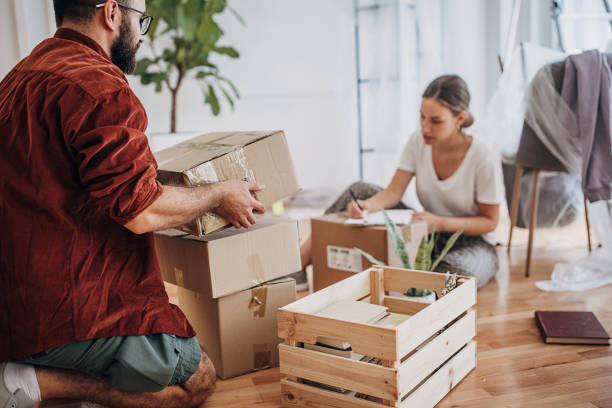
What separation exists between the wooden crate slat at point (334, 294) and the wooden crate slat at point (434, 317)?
0.27 meters

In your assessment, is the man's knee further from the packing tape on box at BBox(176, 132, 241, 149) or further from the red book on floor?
the red book on floor

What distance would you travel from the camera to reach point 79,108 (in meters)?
1.14

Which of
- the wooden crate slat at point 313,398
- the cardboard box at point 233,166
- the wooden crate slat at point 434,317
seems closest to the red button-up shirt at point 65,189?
the cardboard box at point 233,166

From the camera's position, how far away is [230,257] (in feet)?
5.21

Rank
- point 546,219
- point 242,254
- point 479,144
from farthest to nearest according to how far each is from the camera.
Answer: point 546,219, point 479,144, point 242,254

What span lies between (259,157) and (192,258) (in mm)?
335

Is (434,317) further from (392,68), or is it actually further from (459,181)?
(392,68)

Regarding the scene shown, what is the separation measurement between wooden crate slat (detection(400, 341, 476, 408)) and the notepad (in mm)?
584

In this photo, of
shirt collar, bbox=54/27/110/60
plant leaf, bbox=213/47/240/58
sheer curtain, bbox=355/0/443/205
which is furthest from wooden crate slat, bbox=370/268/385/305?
plant leaf, bbox=213/47/240/58

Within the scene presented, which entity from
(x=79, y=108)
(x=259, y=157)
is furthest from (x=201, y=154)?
(x=79, y=108)

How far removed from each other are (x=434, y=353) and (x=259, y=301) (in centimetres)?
52

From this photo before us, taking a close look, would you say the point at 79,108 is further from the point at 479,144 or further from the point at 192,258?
the point at 479,144

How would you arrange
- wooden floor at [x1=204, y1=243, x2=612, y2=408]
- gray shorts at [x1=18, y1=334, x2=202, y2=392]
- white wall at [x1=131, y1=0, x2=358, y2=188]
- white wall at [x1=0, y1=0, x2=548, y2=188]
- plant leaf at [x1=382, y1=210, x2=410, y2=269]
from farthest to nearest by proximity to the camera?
white wall at [x1=131, y1=0, x2=358, y2=188], white wall at [x1=0, y1=0, x2=548, y2=188], plant leaf at [x1=382, y1=210, x2=410, y2=269], wooden floor at [x1=204, y1=243, x2=612, y2=408], gray shorts at [x1=18, y1=334, x2=202, y2=392]

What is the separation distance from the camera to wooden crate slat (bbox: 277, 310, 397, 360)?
49.9 inches
